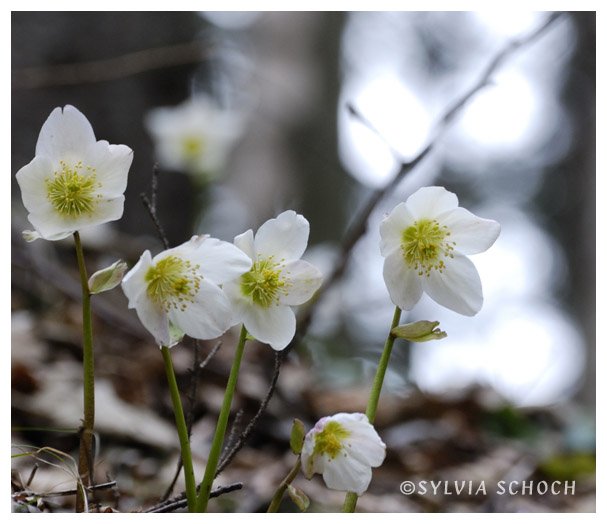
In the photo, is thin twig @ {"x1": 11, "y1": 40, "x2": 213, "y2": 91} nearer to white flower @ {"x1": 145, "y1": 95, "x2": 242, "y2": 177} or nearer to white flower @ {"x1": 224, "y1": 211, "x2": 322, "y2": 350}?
white flower @ {"x1": 145, "y1": 95, "x2": 242, "y2": 177}

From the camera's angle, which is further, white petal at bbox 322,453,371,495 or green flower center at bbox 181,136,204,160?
green flower center at bbox 181,136,204,160

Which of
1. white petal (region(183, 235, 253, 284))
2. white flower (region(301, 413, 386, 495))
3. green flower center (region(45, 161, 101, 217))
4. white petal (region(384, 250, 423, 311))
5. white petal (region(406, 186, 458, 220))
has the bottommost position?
white flower (region(301, 413, 386, 495))

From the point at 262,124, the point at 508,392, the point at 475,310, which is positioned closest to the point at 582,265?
the point at 508,392

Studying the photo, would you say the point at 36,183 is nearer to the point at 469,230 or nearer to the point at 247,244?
the point at 247,244

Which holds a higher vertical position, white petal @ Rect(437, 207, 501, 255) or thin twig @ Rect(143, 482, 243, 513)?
white petal @ Rect(437, 207, 501, 255)

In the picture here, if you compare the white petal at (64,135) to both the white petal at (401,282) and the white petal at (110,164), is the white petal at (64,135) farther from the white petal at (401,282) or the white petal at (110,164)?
the white petal at (401,282)

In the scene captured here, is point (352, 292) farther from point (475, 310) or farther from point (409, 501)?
point (475, 310)

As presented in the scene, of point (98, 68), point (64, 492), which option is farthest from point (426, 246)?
point (98, 68)

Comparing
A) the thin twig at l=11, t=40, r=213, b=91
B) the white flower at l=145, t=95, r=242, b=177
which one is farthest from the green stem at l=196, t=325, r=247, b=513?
the white flower at l=145, t=95, r=242, b=177
